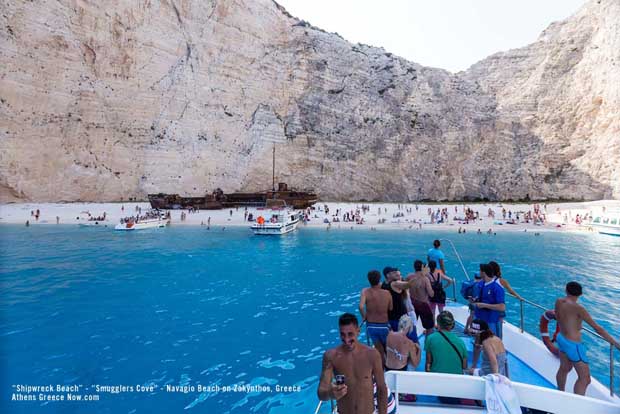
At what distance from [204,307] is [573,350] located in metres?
11.0

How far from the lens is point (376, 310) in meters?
5.52

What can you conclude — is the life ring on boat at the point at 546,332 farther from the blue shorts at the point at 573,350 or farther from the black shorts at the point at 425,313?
the black shorts at the point at 425,313

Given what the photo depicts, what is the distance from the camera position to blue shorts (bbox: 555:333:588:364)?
483cm

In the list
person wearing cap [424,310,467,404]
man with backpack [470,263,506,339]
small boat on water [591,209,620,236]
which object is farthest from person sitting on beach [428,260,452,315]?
small boat on water [591,209,620,236]

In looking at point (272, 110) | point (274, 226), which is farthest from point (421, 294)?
point (272, 110)

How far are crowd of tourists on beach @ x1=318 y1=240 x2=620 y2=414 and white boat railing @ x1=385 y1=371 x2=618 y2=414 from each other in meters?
0.24

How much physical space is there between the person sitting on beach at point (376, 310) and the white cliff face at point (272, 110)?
51.9 m

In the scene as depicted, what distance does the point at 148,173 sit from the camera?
51.9 meters

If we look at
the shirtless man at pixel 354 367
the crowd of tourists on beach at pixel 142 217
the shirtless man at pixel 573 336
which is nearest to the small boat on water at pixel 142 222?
the crowd of tourists on beach at pixel 142 217

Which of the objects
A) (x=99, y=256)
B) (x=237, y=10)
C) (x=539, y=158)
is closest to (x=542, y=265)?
(x=99, y=256)

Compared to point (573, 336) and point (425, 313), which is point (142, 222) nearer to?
point (425, 313)

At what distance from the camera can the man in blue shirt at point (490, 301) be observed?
5680mm

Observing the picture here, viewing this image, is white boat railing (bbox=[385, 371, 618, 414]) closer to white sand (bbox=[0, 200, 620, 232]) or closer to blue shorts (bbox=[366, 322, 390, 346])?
blue shorts (bbox=[366, 322, 390, 346])

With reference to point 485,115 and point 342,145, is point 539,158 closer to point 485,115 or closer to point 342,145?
point 485,115
